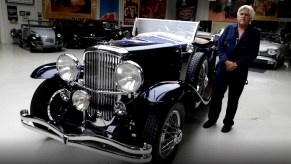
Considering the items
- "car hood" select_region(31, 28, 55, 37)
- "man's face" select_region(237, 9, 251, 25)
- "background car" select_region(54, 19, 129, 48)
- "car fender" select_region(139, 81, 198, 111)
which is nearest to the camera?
"car fender" select_region(139, 81, 198, 111)

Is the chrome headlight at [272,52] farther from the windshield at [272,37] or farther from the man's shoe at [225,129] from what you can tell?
the man's shoe at [225,129]

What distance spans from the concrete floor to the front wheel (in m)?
0.21

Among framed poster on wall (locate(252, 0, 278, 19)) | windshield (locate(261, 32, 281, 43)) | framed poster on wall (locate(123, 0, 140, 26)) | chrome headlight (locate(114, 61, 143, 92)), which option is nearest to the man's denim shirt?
chrome headlight (locate(114, 61, 143, 92))

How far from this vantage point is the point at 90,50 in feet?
7.07

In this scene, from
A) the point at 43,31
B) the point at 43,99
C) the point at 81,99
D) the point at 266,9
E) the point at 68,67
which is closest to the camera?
the point at 81,99

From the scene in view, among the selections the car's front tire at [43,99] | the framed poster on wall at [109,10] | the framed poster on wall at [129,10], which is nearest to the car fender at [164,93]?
the car's front tire at [43,99]

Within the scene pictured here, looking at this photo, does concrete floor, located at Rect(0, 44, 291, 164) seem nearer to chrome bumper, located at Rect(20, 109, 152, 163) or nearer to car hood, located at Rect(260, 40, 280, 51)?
chrome bumper, located at Rect(20, 109, 152, 163)

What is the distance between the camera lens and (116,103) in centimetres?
202

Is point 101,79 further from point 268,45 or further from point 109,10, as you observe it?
point 109,10

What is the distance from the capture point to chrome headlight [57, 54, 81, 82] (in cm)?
222

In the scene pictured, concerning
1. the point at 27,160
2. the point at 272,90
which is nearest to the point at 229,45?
the point at 27,160

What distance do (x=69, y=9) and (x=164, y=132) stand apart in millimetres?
12017

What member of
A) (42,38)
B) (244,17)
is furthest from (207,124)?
(42,38)

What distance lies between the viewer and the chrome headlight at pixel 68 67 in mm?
2219
